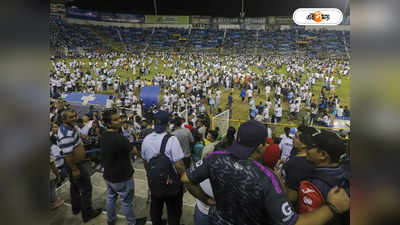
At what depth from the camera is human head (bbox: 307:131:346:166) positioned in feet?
4.01

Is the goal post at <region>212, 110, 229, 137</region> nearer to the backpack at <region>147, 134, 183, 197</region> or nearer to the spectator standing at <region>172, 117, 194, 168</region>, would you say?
the spectator standing at <region>172, 117, 194, 168</region>

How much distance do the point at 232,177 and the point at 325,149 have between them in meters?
Result: 0.59

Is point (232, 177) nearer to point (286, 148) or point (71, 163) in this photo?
point (71, 163)

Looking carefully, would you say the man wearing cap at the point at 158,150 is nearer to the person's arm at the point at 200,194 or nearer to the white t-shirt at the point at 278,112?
the person's arm at the point at 200,194

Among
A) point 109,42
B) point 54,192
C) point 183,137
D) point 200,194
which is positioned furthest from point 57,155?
point 109,42

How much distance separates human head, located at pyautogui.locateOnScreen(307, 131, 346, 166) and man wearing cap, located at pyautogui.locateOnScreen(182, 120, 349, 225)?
0.41 metres

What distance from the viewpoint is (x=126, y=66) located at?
7289 millimetres

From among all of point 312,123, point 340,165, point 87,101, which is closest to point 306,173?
point 340,165

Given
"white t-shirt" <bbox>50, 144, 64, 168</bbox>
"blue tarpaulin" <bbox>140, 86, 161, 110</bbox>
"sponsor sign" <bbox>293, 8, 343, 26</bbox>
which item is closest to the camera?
"sponsor sign" <bbox>293, 8, 343, 26</bbox>

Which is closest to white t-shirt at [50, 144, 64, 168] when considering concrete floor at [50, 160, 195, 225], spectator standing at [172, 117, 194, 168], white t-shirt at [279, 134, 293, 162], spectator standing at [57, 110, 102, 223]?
concrete floor at [50, 160, 195, 225]
